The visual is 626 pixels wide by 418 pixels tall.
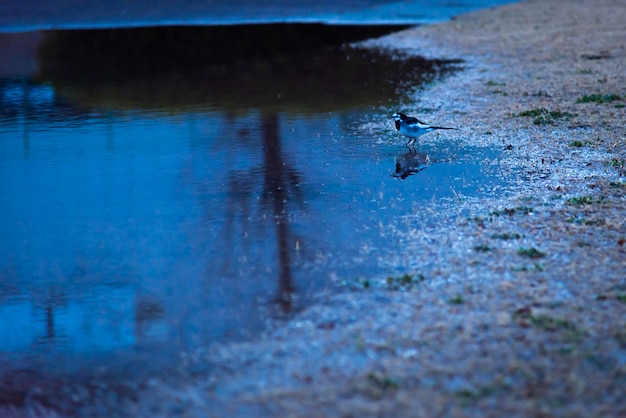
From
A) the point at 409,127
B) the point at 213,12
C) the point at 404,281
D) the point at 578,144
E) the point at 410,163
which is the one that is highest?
the point at 213,12

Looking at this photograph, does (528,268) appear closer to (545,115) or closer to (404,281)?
(404,281)

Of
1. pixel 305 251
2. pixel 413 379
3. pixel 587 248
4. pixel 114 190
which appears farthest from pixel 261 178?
pixel 413 379

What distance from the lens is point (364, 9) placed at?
2617 cm

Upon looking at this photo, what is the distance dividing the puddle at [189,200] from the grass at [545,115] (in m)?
1.39

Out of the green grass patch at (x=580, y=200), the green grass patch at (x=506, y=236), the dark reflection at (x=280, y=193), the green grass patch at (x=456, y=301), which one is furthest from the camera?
the green grass patch at (x=580, y=200)

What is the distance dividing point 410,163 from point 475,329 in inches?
177

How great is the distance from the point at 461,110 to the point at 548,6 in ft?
50.0

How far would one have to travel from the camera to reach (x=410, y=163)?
383 inches

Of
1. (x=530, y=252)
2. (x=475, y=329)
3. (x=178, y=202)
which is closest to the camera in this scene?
(x=475, y=329)

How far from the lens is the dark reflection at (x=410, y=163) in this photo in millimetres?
9320

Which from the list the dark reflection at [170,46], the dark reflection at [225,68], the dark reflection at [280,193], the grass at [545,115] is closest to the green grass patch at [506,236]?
the dark reflection at [280,193]

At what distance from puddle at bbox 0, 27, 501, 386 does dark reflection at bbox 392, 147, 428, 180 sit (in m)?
0.03

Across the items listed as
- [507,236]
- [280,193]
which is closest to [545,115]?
[280,193]

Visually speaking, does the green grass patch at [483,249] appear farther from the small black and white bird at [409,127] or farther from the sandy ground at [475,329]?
the small black and white bird at [409,127]
